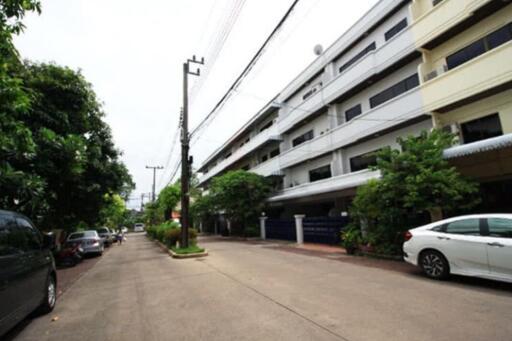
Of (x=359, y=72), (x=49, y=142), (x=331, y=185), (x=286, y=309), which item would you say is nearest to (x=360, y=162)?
(x=331, y=185)

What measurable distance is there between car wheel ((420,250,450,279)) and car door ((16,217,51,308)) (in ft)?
27.3

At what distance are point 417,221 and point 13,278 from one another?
1166 cm

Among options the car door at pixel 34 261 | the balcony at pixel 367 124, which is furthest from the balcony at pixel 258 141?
the car door at pixel 34 261

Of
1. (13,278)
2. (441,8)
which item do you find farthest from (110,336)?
(441,8)

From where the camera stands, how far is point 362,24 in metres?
18.2

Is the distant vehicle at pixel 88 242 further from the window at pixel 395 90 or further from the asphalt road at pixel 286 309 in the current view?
the window at pixel 395 90

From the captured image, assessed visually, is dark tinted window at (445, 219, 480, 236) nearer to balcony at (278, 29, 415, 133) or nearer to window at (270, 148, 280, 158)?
balcony at (278, 29, 415, 133)

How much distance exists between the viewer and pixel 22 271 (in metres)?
4.65

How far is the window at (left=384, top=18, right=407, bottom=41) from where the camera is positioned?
16000 mm

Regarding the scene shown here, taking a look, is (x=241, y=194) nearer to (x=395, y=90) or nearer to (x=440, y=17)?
(x=395, y=90)

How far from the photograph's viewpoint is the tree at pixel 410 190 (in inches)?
362

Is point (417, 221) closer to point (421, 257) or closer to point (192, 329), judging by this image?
point (421, 257)

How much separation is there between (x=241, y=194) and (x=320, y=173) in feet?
22.4

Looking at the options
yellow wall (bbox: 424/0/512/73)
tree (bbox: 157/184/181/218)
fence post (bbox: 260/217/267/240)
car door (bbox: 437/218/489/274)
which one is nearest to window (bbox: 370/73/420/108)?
yellow wall (bbox: 424/0/512/73)
